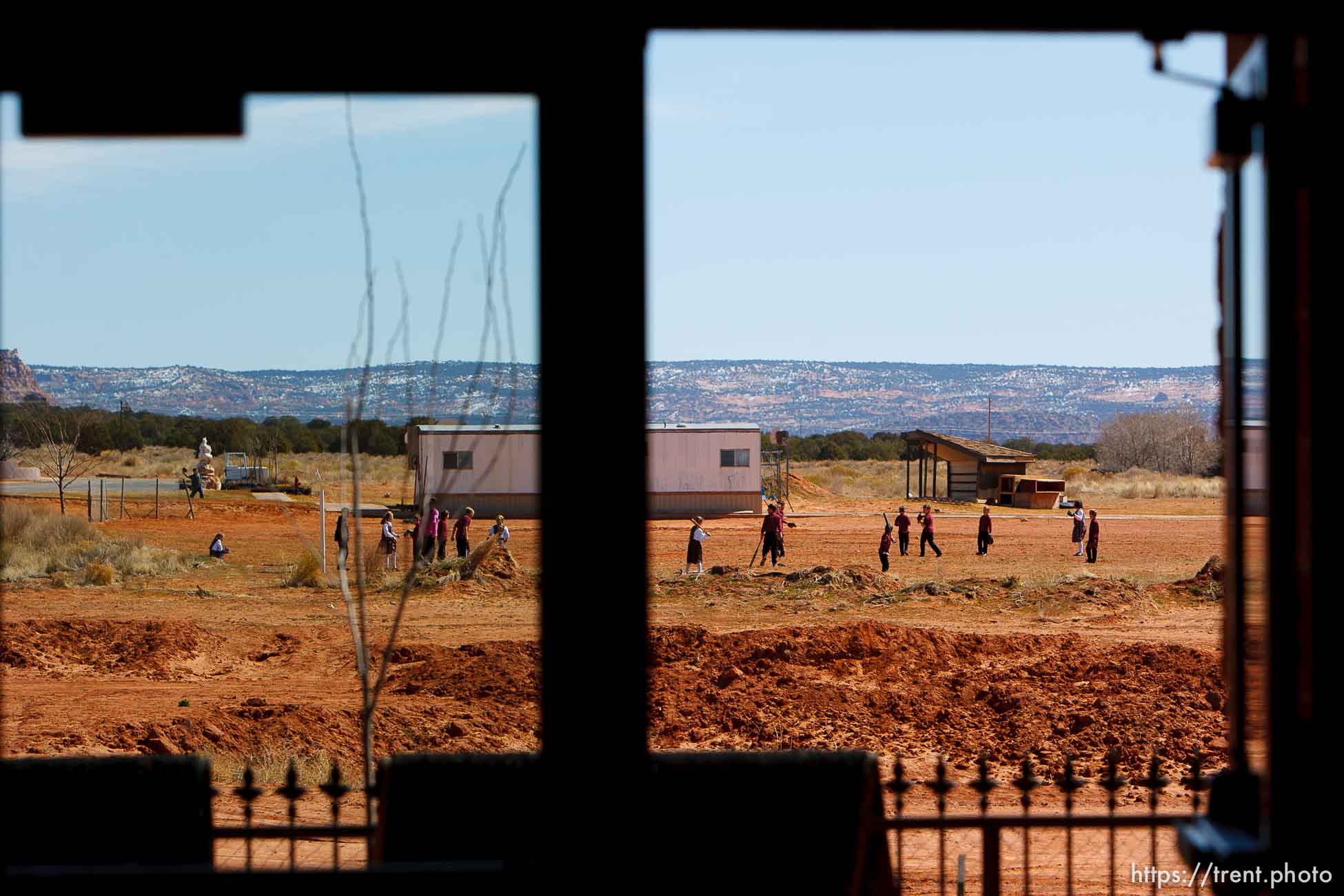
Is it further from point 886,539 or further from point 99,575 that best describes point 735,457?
point 99,575

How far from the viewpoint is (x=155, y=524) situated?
117ft

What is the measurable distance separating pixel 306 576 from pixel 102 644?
7.95m

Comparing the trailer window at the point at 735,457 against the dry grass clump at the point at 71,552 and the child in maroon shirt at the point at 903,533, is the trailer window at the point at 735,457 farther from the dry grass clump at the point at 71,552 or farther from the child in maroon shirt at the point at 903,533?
the dry grass clump at the point at 71,552

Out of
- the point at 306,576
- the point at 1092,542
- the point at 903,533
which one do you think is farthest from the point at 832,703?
the point at 1092,542

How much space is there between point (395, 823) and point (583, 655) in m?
1.54

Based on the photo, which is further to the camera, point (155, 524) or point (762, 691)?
point (155, 524)

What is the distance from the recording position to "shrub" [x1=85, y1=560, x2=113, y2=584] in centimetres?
2383

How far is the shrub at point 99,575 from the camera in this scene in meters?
23.8

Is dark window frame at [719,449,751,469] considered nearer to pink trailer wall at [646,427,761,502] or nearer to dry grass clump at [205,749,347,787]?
pink trailer wall at [646,427,761,502]

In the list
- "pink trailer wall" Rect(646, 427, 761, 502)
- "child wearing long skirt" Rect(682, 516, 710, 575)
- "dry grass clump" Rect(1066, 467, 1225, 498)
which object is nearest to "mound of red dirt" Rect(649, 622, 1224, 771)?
"child wearing long skirt" Rect(682, 516, 710, 575)

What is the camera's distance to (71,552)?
1038 inches

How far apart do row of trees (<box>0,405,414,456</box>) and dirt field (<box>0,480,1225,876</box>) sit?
12000 mm

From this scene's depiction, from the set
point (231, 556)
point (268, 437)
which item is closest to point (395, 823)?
point (231, 556)

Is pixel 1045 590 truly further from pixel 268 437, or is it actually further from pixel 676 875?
pixel 268 437
